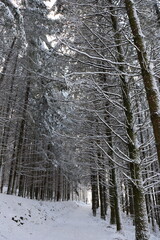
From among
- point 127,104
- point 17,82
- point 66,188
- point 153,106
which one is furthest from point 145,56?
point 66,188

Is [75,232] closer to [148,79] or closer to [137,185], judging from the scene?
[137,185]

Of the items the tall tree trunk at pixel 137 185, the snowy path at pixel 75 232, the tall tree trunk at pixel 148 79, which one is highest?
the tall tree trunk at pixel 148 79

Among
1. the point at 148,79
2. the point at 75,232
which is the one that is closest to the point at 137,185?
the point at 148,79

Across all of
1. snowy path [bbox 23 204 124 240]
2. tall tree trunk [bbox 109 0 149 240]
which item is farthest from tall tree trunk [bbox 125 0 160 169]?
snowy path [bbox 23 204 124 240]

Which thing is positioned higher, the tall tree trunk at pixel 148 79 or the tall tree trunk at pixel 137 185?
the tall tree trunk at pixel 148 79

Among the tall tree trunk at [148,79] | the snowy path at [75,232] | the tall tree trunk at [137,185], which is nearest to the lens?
the tall tree trunk at [148,79]

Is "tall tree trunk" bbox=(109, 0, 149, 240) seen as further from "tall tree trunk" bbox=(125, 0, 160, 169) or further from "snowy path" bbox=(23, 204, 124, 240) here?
"snowy path" bbox=(23, 204, 124, 240)

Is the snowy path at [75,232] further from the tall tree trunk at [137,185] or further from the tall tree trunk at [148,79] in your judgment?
the tall tree trunk at [148,79]

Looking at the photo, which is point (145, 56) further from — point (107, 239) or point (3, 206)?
point (3, 206)

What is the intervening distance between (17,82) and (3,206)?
8634 millimetres

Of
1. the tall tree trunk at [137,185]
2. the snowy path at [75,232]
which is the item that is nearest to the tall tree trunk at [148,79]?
the tall tree trunk at [137,185]

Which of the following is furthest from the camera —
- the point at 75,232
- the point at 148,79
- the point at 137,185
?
the point at 75,232

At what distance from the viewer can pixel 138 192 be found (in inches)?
159

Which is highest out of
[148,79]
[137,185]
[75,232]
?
[148,79]
